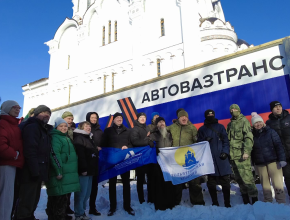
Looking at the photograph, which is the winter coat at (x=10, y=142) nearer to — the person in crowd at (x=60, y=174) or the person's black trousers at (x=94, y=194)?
the person in crowd at (x=60, y=174)

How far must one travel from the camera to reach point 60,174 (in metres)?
3.46

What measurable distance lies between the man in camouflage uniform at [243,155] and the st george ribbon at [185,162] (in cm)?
49

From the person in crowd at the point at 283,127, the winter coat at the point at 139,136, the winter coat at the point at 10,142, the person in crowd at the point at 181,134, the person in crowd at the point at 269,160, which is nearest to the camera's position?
the winter coat at the point at 10,142

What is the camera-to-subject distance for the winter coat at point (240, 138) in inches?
169

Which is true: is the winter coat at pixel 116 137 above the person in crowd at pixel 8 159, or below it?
above

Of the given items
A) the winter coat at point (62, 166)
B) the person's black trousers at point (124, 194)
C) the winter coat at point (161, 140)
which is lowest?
the person's black trousers at point (124, 194)

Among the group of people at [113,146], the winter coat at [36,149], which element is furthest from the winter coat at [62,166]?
the winter coat at [36,149]

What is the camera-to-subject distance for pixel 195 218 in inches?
139

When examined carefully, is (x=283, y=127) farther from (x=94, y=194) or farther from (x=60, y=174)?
(x=60, y=174)

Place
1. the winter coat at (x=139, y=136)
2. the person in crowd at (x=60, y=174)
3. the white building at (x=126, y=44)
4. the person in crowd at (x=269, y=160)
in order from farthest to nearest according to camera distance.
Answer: the white building at (x=126, y=44)
the winter coat at (x=139, y=136)
the person in crowd at (x=269, y=160)
the person in crowd at (x=60, y=174)

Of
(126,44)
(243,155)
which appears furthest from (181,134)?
(126,44)

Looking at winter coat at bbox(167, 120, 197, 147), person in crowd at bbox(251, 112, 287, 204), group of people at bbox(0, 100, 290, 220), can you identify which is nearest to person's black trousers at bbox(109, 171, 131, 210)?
group of people at bbox(0, 100, 290, 220)

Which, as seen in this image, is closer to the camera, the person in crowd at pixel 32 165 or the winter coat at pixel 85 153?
A: the person in crowd at pixel 32 165

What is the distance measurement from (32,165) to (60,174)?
0.48 meters
